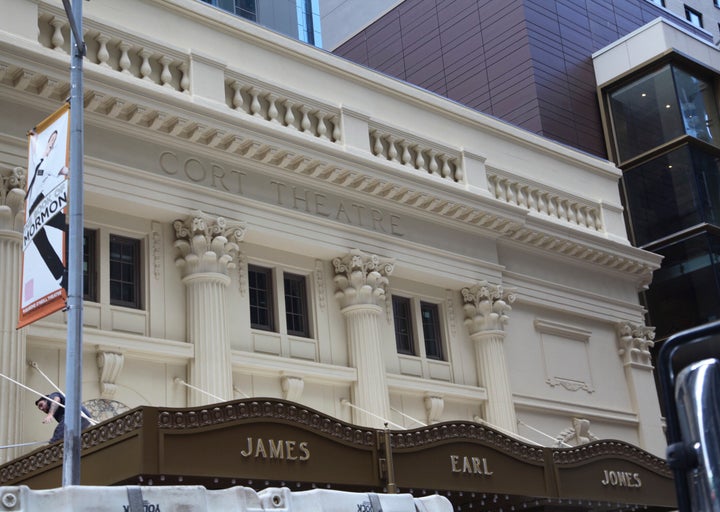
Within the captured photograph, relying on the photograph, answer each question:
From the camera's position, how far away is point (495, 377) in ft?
69.2

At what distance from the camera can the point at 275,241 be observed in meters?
18.5

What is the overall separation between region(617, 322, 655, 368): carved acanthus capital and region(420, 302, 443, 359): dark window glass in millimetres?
6160

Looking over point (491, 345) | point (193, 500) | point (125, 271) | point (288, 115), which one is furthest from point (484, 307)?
point (193, 500)

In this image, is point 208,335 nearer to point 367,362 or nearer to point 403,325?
point 367,362

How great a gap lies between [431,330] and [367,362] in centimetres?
305

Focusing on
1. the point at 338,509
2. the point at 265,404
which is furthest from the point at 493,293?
the point at 338,509

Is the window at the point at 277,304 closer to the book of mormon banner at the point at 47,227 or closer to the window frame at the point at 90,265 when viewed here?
the window frame at the point at 90,265

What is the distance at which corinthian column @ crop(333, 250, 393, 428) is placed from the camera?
60.6ft

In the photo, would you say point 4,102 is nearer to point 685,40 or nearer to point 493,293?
point 493,293

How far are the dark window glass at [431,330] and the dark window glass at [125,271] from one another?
6.75m

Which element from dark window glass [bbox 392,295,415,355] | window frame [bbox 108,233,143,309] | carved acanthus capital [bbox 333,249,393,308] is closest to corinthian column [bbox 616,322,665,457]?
dark window glass [bbox 392,295,415,355]

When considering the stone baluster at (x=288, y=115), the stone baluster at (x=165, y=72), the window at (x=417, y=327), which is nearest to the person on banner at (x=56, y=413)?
the stone baluster at (x=165, y=72)

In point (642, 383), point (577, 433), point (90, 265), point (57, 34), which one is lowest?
point (577, 433)

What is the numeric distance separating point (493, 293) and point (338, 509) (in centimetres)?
1524
